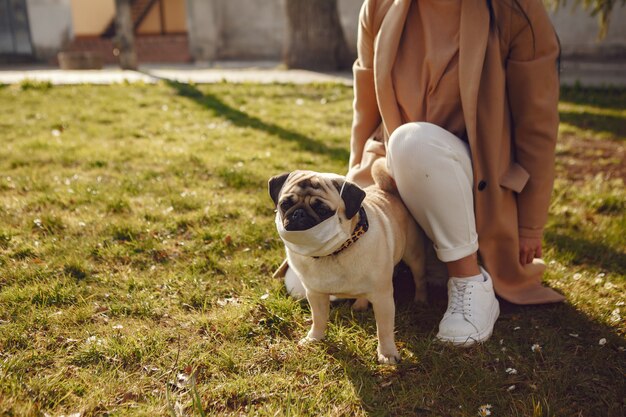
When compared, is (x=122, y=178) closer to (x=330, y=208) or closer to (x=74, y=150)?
(x=74, y=150)

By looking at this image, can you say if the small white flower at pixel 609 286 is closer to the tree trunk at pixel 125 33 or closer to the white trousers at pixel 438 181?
the white trousers at pixel 438 181

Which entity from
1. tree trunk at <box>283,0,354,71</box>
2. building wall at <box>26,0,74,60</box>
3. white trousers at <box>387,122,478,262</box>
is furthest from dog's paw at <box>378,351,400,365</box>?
building wall at <box>26,0,74,60</box>

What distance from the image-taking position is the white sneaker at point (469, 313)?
2.63 meters

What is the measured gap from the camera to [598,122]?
7.15 metres

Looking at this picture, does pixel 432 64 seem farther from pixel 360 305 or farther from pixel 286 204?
pixel 360 305

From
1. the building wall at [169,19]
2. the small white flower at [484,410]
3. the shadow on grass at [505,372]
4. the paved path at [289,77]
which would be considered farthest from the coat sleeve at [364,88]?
the building wall at [169,19]

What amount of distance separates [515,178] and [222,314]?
5.49 ft

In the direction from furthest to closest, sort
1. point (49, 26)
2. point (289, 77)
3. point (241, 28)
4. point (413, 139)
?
point (241, 28) → point (49, 26) → point (289, 77) → point (413, 139)

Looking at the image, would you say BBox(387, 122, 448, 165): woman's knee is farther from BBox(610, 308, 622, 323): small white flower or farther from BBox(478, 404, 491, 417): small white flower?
BBox(610, 308, 622, 323): small white flower

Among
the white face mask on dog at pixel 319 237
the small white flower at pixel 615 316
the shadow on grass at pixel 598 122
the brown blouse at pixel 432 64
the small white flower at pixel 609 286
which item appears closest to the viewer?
the white face mask on dog at pixel 319 237

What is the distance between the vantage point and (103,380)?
233 cm

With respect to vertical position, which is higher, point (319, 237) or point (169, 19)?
point (169, 19)

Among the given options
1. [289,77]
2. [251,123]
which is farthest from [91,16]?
[251,123]

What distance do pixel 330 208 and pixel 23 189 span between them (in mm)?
3486
